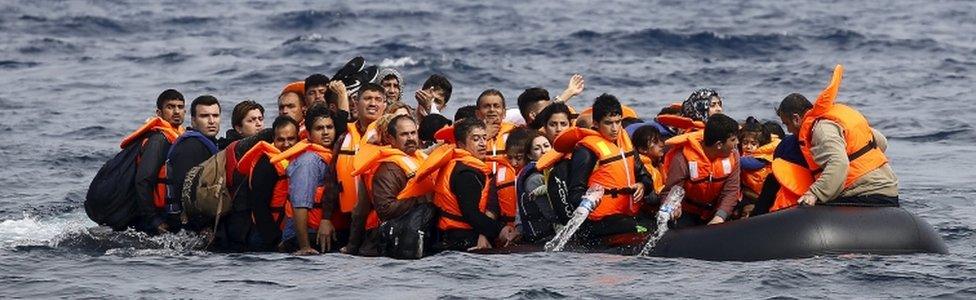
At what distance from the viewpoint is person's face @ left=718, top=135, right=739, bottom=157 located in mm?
14391

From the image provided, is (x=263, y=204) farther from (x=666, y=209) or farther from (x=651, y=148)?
(x=666, y=209)

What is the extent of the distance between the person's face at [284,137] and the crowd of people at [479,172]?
0.01 meters

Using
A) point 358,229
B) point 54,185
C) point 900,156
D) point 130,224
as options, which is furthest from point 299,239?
point 900,156

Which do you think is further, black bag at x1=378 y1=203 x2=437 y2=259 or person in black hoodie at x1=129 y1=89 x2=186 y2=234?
person in black hoodie at x1=129 y1=89 x2=186 y2=234

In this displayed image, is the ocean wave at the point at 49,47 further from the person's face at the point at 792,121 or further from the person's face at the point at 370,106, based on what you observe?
the person's face at the point at 792,121

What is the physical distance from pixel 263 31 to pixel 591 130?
32081mm

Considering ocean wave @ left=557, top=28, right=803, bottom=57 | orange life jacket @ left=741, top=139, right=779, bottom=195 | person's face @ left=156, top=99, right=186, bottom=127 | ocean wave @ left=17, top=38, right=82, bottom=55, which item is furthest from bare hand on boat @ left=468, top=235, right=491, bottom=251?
ocean wave @ left=17, top=38, right=82, bottom=55

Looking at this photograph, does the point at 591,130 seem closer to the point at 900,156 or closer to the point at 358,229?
the point at 358,229

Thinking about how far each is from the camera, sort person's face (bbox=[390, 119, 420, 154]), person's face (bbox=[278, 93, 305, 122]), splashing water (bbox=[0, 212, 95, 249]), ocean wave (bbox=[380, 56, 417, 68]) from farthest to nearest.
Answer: ocean wave (bbox=[380, 56, 417, 68]), person's face (bbox=[278, 93, 305, 122]), splashing water (bbox=[0, 212, 95, 249]), person's face (bbox=[390, 119, 420, 154])

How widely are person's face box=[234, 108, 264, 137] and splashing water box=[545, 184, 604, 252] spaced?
320 cm

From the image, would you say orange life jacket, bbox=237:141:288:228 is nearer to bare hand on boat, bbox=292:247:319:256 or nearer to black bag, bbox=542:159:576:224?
bare hand on boat, bbox=292:247:319:256

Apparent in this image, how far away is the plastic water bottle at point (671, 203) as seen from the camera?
14.5 m

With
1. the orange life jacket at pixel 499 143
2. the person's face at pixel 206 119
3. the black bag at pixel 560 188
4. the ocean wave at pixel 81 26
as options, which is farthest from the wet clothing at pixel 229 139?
the ocean wave at pixel 81 26

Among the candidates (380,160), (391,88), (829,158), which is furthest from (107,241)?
(829,158)
